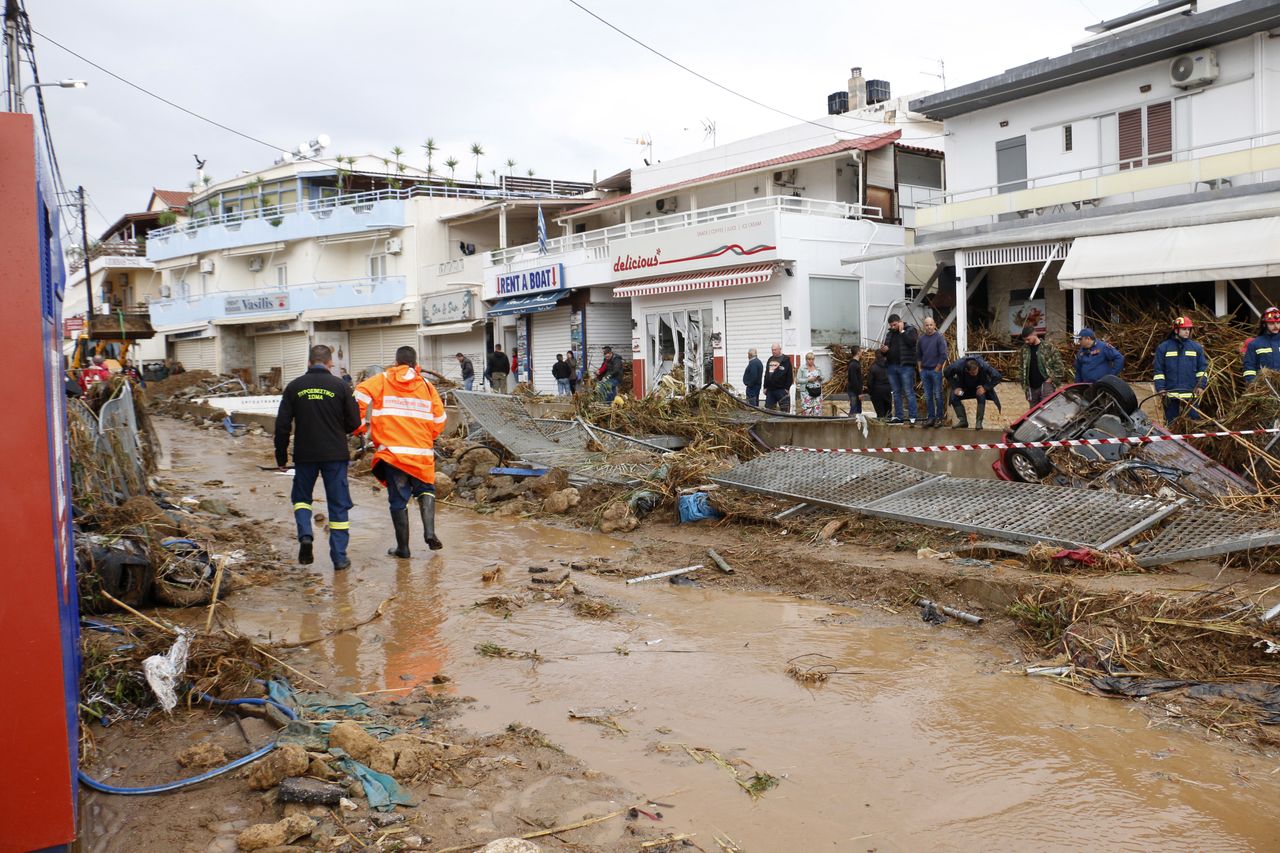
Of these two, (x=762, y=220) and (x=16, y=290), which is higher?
(x=762, y=220)

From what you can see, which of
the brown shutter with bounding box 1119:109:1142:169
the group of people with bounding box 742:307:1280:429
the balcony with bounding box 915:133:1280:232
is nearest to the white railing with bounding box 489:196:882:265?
the balcony with bounding box 915:133:1280:232

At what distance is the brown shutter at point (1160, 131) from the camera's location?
56.7 ft

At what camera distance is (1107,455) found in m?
9.17

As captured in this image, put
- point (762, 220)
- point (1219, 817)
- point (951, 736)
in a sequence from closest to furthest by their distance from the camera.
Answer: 1. point (1219, 817)
2. point (951, 736)
3. point (762, 220)

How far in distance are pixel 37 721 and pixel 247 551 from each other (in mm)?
6619

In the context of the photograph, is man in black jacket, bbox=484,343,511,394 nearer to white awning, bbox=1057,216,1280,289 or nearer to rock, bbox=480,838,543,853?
white awning, bbox=1057,216,1280,289

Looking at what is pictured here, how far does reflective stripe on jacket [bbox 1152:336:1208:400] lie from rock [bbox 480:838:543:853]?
943 centimetres

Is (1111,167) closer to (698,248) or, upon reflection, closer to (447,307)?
(698,248)

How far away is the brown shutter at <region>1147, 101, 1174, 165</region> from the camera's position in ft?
56.7

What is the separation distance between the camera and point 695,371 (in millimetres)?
24531

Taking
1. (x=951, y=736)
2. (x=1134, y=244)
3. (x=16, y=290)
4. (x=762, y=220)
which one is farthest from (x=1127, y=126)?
(x=16, y=290)

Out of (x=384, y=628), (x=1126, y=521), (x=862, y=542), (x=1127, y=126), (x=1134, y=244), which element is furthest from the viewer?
(x=1127, y=126)

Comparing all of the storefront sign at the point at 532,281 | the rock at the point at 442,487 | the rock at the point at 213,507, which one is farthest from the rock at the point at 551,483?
the storefront sign at the point at 532,281

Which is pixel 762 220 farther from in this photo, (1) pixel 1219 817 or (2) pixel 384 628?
(1) pixel 1219 817
